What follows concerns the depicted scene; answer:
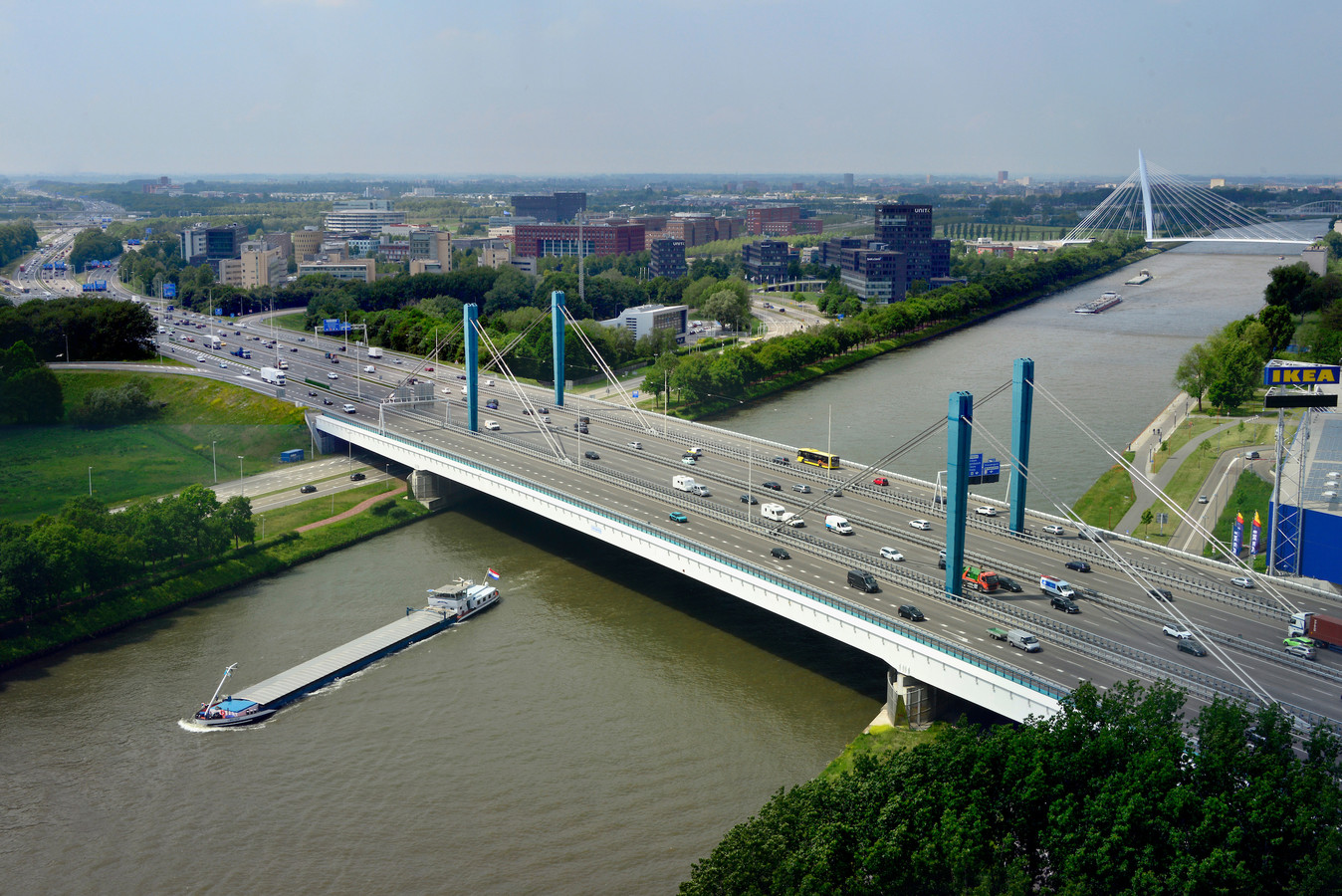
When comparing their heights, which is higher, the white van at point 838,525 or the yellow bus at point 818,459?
the yellow bus at point 818,459

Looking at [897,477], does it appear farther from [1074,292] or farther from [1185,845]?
[1074,292]

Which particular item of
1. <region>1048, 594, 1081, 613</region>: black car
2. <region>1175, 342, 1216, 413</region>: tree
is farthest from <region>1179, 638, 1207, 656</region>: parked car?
<region>1175, 342, 1216, 413</region>: tree

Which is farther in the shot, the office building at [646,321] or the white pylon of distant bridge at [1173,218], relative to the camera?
the white pylon of distant bridge at [1173,218]

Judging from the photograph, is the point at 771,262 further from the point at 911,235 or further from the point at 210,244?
the point at 210,244

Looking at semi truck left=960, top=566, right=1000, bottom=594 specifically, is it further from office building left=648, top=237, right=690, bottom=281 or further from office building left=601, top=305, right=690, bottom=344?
office building left=648, top=237, right=690, bottom=281

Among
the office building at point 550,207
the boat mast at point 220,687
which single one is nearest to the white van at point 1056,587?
the boat mast at point 220,687

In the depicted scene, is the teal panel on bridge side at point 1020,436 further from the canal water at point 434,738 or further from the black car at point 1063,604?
the canal water at point 434,738

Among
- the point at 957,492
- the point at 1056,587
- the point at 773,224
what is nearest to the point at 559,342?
the point at 957,492
